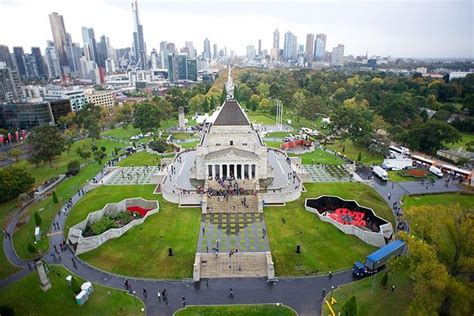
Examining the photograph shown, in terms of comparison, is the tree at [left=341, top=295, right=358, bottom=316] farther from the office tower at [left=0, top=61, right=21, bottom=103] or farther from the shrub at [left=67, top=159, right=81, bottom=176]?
the office tower at [left=0, top=61, right=21, bottom=103]

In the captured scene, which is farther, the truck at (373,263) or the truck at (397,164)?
the truck at (397,164)

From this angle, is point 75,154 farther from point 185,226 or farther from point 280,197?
point 280,197

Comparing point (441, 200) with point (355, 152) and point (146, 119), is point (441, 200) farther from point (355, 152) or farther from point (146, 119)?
point (146, 119)

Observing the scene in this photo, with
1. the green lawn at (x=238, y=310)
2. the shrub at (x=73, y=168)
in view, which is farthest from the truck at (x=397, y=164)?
the shrub at (x=73, y=168)

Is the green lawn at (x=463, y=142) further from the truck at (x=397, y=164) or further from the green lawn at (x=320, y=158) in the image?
the green lawn at (x=320, y=158)

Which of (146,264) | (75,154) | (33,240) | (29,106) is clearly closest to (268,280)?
(146,264)

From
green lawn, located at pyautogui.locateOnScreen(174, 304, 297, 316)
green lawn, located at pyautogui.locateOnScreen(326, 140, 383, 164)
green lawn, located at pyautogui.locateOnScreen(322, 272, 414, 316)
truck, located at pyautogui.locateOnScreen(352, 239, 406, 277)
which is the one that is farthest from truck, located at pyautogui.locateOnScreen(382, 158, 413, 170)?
green lawn, located at pyautogui.locateOnScreen(174, 304, 297, 316)
